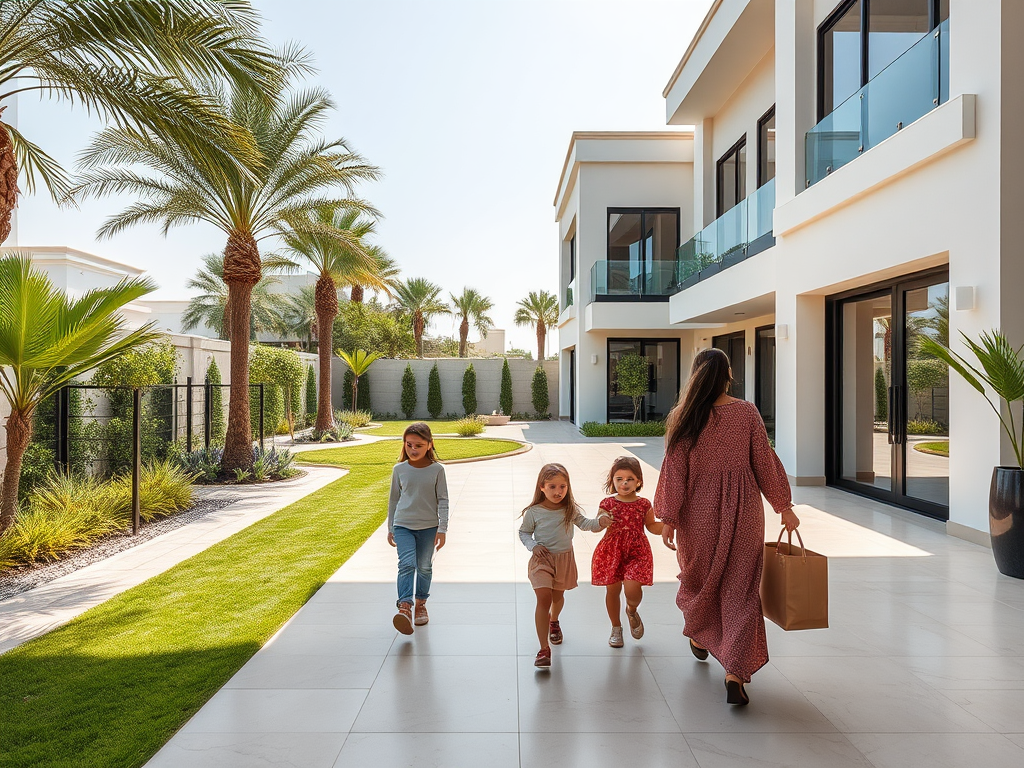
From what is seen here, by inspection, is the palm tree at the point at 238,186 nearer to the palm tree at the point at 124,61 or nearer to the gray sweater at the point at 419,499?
the palm tree at the point at 124,61

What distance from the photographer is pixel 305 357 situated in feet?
74.1

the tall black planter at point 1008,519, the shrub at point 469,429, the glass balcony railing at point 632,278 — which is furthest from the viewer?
the shrub at point 469,429

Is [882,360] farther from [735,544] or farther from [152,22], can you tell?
[152,22]

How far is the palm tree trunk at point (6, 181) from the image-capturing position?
6.06m

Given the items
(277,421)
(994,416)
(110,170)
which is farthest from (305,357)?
(994,416)

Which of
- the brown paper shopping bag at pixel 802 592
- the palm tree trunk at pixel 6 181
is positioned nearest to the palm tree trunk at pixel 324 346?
the palm tree trunk at pixel 6 181

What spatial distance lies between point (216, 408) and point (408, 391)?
47.7ft

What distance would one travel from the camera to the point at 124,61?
659 cm

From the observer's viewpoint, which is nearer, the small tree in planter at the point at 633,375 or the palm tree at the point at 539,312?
the small tree in planter at the point at 633,375

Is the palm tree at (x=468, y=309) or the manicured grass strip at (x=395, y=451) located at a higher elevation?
the palm tree at (x=468, y=309)

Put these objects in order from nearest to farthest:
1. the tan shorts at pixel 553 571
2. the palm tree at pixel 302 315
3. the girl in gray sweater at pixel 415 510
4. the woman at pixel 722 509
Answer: the woman at pixel 722 509 → the tan shorts at pixel 553 571 → the girl in gray sweater at pixel 415 510 → the palm tree at pixel 302 315

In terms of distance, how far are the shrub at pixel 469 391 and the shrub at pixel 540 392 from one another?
8.14 feet

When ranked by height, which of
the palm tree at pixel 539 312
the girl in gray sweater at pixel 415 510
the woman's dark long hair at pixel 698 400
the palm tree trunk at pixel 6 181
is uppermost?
the palm tree at pixel 539 312

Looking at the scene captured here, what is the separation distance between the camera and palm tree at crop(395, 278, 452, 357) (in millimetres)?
34719
